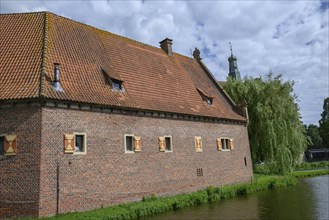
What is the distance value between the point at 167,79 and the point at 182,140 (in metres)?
4.50

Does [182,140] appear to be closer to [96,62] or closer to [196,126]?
[196,126]

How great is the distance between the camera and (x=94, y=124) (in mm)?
15148

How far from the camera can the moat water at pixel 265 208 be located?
44.6 ft

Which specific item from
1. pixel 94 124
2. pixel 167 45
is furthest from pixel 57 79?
pixel 167 45

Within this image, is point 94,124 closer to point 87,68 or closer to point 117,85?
point 117,85

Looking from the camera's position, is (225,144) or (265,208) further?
(225,144)

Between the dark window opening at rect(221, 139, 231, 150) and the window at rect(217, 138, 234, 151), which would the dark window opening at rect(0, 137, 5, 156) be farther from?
the dark window opening at rect(221, 139, 231, 150)

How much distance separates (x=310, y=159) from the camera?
66.6 meters

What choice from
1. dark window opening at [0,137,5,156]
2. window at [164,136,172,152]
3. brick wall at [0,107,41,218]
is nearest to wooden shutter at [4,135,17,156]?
brick wall at [0,107,41,218]

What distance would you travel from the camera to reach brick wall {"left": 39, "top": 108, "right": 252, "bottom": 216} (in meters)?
13.6

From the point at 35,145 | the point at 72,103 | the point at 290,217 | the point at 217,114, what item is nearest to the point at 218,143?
the point at 217,114

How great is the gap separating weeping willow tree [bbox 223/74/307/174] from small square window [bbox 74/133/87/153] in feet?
53.7

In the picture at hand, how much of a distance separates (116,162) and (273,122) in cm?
1562

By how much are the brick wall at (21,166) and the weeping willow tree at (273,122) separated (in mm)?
18555
